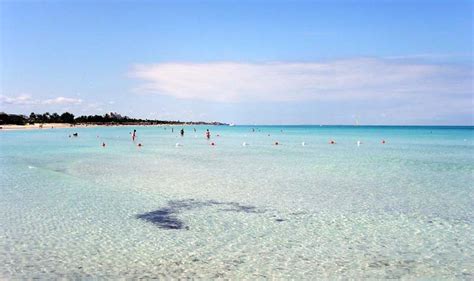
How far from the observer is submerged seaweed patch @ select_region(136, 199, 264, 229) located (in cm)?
1334

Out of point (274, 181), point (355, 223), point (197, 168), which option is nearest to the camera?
point (355, 223)

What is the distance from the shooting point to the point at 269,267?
953 cm

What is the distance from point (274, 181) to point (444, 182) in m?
8.98

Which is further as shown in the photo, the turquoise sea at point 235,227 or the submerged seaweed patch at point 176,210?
the submerged seaweed patch at point 176,210

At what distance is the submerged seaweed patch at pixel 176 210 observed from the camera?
43.8ft

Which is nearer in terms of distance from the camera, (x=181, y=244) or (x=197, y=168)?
(x=181, y=244)

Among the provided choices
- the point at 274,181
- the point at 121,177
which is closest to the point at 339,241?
the point at 274,181

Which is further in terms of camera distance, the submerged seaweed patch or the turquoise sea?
the submerged seaweed patch

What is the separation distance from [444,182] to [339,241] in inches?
548

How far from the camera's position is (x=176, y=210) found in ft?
50.0

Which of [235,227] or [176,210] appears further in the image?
[176,210]

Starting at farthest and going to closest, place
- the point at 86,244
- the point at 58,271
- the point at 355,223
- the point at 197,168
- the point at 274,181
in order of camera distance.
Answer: the point at 197,168 < the point at 274,181 < the point at 355,223 < the point at 86,244 < the point at 58,271

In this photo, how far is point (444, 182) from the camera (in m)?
22.7

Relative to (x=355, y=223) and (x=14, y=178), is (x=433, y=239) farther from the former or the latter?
(x=14, y=178)
